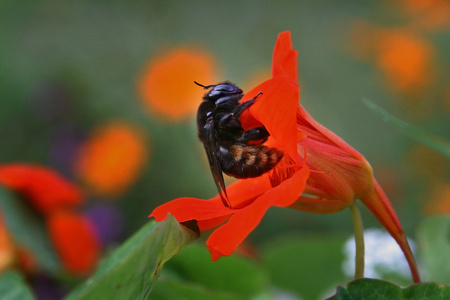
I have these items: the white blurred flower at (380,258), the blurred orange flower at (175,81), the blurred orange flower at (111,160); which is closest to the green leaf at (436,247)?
the white blurred flower at (380,258)

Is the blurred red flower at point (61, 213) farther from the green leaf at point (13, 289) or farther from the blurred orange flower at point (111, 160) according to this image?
the blurred orange flower at point (111, 160)

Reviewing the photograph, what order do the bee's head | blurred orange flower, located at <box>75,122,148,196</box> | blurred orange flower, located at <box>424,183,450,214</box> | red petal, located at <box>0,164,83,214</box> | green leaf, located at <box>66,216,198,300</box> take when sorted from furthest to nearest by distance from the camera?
blurred orange flower, located at <box>75,122,148,196</box> → blurred orange flower, located at <box>424,183,450,214</box> → red petal, located at <box>0,164,83,214</box> → the bee's head → green leaf, located at <box>66,216,198,300</box>

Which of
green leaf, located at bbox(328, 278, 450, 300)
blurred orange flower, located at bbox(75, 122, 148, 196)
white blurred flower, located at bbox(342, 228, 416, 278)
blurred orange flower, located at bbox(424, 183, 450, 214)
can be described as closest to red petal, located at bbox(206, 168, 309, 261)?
green leaf, located at bbox(328, 278, 450, 300)

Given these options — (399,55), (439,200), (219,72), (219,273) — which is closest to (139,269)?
(219,273)

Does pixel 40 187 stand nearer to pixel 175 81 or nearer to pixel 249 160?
pixel 249 160

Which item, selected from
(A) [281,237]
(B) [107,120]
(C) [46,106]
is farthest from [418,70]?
(C) [46,106]

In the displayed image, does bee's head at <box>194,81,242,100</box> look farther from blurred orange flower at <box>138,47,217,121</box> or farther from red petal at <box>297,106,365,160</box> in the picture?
blurred orange flower at <box>138,47,217,121</box>
